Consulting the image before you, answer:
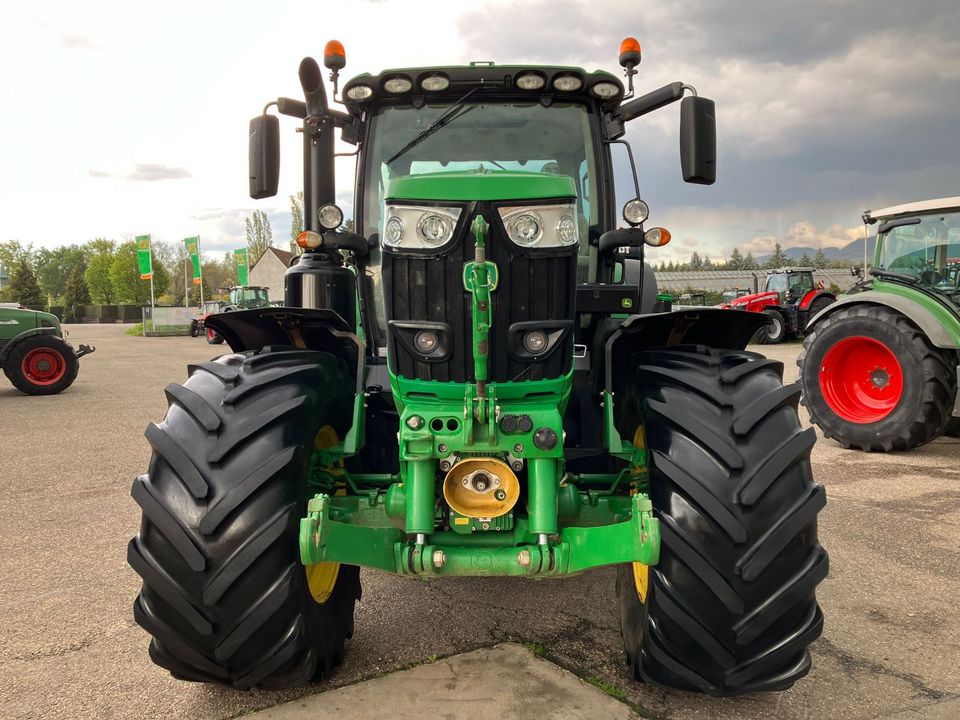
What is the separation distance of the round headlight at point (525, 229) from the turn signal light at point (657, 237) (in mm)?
1142

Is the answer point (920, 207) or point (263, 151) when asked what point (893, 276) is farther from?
point (263, 151)

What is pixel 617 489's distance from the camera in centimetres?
284

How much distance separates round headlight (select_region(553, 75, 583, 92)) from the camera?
3.19 meters

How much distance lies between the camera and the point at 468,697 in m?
2.42

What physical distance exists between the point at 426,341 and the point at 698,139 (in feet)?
5.20

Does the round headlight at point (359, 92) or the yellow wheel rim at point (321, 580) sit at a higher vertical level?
the round headlight at point (359, 92)

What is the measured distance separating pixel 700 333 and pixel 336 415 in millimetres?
1491

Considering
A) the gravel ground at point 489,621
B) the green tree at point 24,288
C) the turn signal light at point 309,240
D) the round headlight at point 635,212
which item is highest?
the green tree at point 24,288

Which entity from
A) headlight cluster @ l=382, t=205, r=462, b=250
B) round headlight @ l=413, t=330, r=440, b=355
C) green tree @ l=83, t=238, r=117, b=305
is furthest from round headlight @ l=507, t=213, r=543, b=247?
green tree @ l=83, t=238, r=117, b=305

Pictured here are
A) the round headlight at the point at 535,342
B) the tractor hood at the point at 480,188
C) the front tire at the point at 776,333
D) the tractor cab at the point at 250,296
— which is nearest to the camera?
the tractor hood at the point at 480,188

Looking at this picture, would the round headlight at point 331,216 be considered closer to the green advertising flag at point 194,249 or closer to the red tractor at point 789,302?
the red tractor at point 789,302

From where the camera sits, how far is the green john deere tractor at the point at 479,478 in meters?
2.12

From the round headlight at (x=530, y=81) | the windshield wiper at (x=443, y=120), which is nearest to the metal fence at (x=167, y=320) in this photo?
the windshield wiper at (x=443, y=120)

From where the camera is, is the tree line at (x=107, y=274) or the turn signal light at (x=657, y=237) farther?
the tree line at (x=107, y=274)
